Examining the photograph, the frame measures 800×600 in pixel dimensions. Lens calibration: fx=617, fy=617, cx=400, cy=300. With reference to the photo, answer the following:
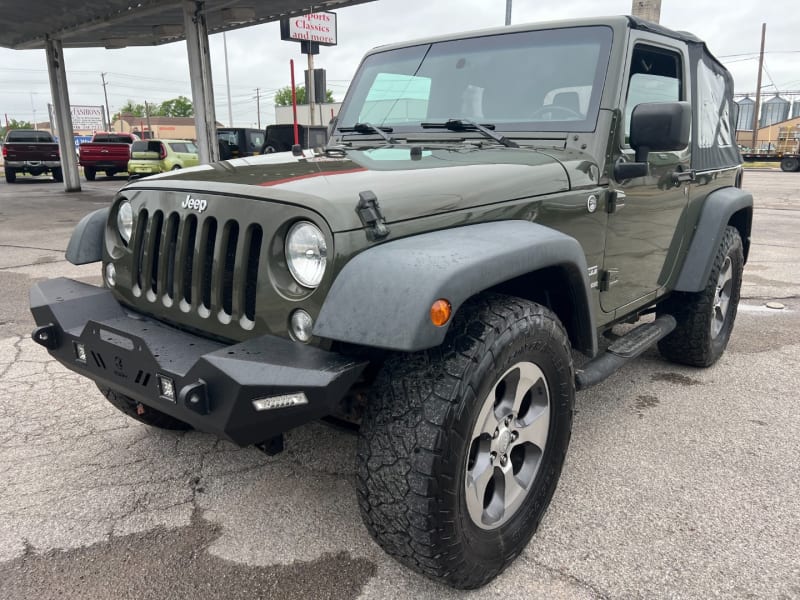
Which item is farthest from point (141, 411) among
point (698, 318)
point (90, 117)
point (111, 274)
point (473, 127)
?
point (90, 117)

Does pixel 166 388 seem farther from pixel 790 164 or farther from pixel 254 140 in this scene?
pixel 790 164

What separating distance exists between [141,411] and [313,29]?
33.6 meters

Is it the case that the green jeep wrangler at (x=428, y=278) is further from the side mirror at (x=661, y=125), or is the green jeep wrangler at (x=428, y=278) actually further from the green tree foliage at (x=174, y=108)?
the green tree foliage at (x=174, y=108)

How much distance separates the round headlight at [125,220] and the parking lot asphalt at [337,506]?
1076 mm

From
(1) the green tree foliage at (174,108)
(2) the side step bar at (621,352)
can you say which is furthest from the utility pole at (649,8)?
(1) the green tree foliage at (174,108)

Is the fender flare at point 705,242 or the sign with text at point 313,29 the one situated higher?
the sign with text at point 313,29

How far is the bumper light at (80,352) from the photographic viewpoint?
2193 millimetres

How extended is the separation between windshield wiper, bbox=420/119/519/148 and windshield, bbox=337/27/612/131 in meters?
0.06

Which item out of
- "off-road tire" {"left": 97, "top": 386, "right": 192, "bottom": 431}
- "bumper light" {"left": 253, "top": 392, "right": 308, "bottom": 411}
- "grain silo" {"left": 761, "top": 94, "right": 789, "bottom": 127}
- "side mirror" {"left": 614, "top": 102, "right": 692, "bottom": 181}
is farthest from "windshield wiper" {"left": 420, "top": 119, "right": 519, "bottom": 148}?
"grain silo" {"left": 761, "top": 94, "right": 789, "bottom": 127}

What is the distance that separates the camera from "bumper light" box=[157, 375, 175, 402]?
1.87 m

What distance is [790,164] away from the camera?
29.5 meters

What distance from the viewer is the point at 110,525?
2.41 metres

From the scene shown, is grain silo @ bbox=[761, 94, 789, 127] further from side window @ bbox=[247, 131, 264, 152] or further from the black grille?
→ the black grille

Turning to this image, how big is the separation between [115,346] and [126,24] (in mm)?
16642
